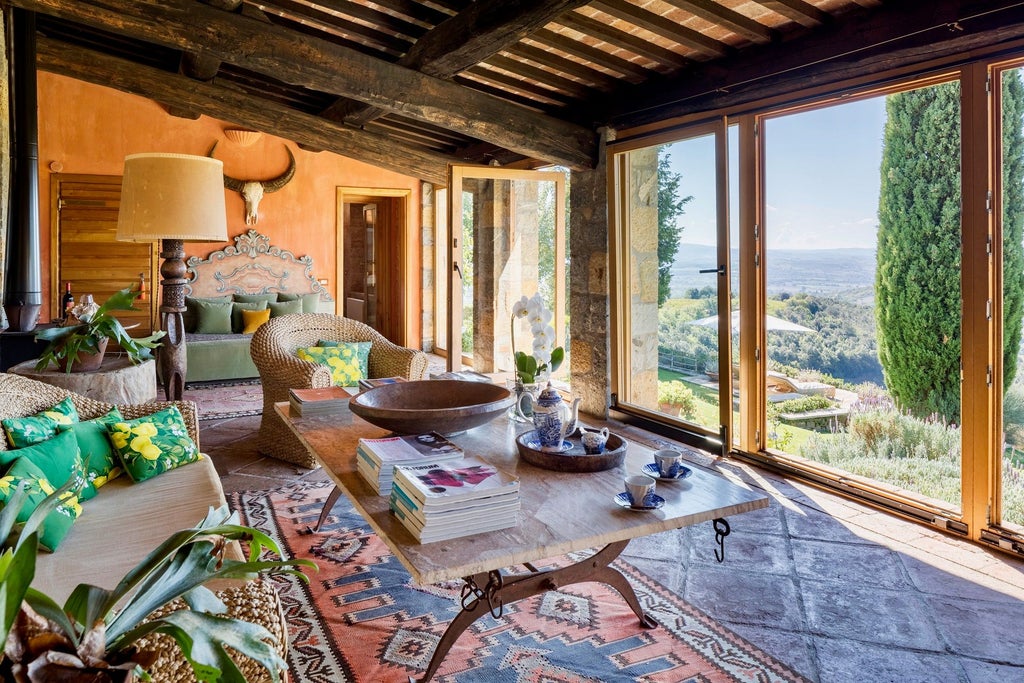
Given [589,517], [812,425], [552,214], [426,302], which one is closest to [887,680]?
[589,517]

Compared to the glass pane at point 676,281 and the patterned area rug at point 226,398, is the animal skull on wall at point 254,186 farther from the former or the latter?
the glass pane at point 676,281

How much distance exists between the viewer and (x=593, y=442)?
212 centimetres

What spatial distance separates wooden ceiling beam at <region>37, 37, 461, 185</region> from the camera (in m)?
6.20

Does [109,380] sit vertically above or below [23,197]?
below

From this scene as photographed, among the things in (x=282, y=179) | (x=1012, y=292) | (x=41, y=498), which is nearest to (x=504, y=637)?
(x=41, y=498)

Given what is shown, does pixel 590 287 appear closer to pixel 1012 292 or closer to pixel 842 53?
pixel 842 53

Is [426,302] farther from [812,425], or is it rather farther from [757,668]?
[757,668]

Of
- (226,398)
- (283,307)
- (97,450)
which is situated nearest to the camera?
(97,450)

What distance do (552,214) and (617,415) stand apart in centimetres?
176

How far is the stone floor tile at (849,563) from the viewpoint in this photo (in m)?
2.60

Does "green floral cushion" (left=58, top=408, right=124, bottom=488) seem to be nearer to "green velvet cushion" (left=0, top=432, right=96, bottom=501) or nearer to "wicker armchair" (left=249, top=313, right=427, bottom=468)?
"green velvet cushion" (left=0, top=432, right=96, bottom=501)

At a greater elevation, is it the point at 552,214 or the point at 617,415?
the point at 552,214

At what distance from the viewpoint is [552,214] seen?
5758 mm

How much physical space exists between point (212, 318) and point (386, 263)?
2.79 meters
